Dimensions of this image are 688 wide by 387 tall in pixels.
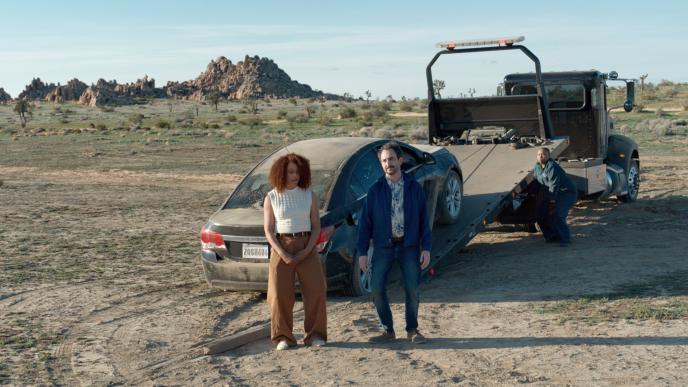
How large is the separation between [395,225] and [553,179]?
5.43 metres

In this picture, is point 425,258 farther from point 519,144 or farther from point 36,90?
point 36,90

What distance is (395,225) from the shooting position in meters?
7.12

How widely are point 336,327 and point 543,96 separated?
6.96 meters

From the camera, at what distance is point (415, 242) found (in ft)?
23.4

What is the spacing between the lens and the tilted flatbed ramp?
10.6 meters

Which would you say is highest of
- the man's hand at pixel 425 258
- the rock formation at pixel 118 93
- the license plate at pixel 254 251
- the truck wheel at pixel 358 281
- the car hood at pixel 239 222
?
the rock formation at pixel 118 93

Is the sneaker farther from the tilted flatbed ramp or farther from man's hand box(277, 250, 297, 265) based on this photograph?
the tilted flatbed ramp

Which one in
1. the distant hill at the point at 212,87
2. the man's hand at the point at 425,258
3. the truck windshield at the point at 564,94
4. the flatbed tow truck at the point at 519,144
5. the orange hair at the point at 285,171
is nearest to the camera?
the man's hand at the point at 425,258

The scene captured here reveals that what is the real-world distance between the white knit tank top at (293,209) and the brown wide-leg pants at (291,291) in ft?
0.32

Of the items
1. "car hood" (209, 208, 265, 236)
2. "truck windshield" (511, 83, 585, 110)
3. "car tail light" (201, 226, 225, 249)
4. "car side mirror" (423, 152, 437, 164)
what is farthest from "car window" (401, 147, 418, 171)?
"truck windshield" (511, 83, 585, 110)

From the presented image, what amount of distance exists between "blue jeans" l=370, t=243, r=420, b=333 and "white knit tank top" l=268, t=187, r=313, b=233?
0.63 meters

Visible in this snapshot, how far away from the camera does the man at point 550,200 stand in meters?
12.0

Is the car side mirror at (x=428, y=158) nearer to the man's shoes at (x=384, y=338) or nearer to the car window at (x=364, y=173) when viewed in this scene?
the car window at (x=364, y=173)

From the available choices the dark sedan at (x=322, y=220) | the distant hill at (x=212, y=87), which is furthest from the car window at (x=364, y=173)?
the distant hill at (x=212, y=87)
